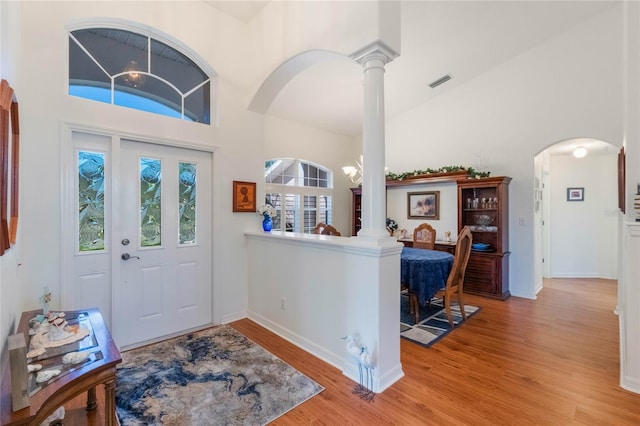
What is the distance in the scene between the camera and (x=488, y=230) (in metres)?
4.98

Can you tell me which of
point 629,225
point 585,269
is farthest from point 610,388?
point 585,269

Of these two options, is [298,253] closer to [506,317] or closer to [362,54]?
[362,54]

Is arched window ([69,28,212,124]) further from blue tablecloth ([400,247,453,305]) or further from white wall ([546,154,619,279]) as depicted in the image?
white wall ([546,154,619,279])

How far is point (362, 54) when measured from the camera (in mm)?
2426

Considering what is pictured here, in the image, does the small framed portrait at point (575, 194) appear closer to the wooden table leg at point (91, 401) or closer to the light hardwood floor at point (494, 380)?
the light hardwood floor at point (494, 380)

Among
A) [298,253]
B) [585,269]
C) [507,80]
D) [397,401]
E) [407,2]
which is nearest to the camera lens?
[397,401]

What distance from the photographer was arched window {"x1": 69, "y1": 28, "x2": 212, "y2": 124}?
9.05ft

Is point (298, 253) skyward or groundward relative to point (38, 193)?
groundward

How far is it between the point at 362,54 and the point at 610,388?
10.9 ft

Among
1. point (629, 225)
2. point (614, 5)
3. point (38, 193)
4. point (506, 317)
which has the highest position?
point (614, 5)

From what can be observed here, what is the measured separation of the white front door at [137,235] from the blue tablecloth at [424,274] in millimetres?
2439

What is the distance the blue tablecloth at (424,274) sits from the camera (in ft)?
11.5

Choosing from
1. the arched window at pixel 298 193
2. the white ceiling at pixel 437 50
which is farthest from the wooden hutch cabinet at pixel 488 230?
the arched window at pixel 298 193

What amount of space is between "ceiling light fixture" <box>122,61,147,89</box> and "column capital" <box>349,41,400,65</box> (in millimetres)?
2271
